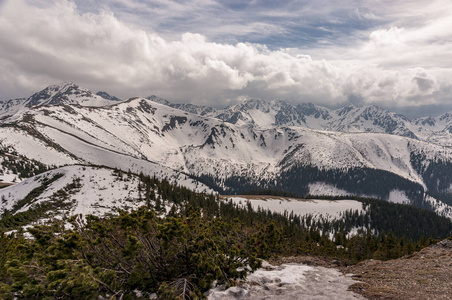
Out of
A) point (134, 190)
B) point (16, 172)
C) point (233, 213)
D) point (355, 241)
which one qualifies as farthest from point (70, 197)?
point (16, 172)

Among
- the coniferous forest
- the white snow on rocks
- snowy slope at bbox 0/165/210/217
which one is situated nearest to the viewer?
the coniferous forest

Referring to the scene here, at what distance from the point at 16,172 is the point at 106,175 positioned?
440ft

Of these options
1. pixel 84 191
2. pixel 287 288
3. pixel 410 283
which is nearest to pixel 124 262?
pixel 287 288

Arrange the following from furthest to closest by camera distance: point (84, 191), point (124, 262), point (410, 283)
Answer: point (84, 191)
point (410, 283)
point (124, 262)

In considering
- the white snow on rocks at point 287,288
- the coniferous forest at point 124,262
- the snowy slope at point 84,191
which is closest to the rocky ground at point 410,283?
the white snow on rocks at point 287,288

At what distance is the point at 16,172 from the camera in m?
188

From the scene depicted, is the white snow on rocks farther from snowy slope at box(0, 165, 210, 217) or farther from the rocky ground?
snowy slope at box(0, 165, 210, 217)

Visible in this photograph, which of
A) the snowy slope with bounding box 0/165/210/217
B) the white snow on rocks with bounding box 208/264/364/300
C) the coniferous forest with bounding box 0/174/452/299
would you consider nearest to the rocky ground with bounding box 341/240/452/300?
the white snow on rocks with bounding box 208/264/364/300

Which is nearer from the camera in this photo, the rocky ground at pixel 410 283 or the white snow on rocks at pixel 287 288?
the rocky ground at pixel 410 283

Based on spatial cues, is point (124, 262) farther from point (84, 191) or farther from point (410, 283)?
point (84, 191)

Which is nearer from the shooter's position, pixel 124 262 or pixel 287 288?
pixel 124 262

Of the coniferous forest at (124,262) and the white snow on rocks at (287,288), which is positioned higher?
the coniferous forest at (124,262)

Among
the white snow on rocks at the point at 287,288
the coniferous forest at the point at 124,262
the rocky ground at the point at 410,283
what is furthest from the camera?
the white snow on rocks at the point at 287,288

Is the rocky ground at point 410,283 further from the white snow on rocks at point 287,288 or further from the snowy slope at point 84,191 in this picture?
the snowy slope at point 84,191
